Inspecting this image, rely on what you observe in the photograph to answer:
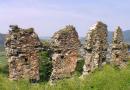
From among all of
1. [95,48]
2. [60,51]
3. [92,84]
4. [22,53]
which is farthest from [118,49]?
[92,84]

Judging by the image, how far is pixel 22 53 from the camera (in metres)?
30.4

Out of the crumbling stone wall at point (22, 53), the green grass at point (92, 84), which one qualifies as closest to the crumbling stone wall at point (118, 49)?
the crumbling stone wall at point (22, 53)

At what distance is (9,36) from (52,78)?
4.15 metres

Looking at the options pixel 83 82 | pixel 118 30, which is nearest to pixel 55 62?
pixel 118 30

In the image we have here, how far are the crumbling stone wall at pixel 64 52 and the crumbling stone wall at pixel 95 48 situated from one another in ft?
2.64

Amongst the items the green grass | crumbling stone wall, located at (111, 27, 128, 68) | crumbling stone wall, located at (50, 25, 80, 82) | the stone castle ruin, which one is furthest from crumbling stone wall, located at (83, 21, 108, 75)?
the green grass

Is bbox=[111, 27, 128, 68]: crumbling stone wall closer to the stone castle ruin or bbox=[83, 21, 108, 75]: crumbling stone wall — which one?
the stone castle ruin

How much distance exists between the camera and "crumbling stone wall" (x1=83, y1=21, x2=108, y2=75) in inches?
1270

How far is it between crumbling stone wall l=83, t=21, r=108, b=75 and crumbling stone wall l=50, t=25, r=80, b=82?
81 centimetres

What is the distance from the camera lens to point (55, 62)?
102ft

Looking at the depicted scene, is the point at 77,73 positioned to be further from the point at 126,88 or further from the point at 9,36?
the point at 126,88

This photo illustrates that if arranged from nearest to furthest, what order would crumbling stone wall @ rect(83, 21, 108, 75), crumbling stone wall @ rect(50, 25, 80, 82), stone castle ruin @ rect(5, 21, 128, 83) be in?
stone castle ruin @ rect(5, 21, 128, 83)
crumbling stone wall @ rect(50, 25, 80, 82)
crumbling stone wall @ rect(83, 21, 108, 75)

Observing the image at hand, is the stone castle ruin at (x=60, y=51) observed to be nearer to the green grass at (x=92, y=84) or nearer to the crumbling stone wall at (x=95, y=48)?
the crumbling stone wall at (x=95, y=48)

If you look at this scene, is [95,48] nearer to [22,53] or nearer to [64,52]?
[64,52]
